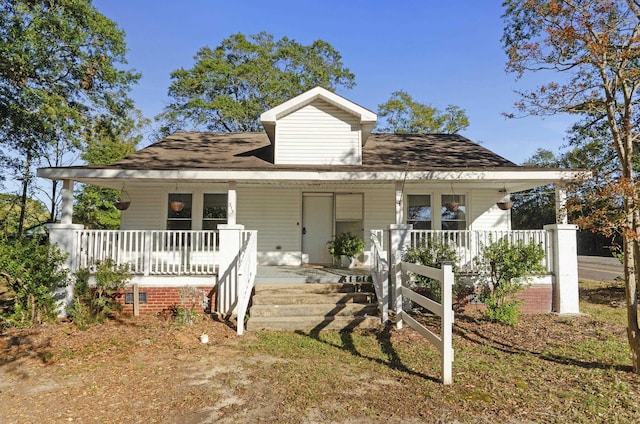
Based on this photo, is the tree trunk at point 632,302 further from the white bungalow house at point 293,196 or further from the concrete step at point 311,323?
the concrete step at point 311,323

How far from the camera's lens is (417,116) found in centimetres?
2825

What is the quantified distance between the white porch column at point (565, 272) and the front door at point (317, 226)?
5.73 meters

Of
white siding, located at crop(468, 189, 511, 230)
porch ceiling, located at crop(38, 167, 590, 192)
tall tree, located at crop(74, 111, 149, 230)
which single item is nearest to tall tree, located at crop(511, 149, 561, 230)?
white siding, located at crop(468, 189, 511, 230)

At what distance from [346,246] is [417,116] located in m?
21.3

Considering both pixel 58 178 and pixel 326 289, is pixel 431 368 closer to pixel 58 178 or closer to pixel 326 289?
pixel 326 289

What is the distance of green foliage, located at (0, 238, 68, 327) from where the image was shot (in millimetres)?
6461

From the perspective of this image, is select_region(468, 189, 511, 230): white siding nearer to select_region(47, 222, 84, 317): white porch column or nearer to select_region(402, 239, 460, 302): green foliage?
select_region(402, 239, 460, 302): green foliage

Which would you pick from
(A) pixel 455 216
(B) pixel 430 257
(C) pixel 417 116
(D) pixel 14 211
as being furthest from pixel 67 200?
(C) pixel 417 116

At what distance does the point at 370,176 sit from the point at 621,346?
17.2ft

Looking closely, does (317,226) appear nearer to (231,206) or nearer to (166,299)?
(231,206)

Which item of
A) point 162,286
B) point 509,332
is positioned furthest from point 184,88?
point 509,332

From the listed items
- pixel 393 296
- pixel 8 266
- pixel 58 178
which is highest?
pixel 58 178

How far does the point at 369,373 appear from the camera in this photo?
15.3 feet

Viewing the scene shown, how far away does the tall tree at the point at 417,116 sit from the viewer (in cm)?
2767
